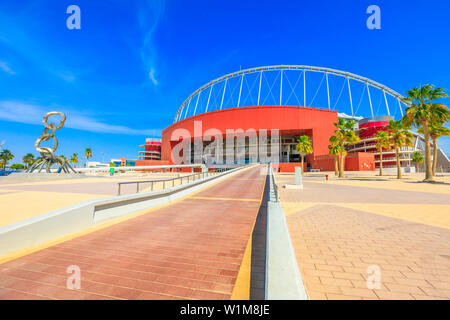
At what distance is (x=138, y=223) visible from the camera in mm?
5805

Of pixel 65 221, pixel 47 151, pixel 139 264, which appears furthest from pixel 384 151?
pixel 47 151

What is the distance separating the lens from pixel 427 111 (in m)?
24.2

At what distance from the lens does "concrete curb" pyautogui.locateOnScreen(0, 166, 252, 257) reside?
3807mm

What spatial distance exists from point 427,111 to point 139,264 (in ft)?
115

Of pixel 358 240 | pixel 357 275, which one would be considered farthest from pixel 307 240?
pixel 357 275

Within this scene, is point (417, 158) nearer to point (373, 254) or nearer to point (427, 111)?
point (427, 111)

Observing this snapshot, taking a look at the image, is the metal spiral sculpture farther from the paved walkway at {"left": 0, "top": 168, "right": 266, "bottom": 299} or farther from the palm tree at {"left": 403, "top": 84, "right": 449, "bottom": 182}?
the palm tree at {"left": 403, "top": 84, "right": 449, "bottom": 182}

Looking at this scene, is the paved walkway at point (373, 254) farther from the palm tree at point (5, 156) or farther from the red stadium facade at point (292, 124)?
the palm tree at point (5, 156)

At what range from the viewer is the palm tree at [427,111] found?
23741mm

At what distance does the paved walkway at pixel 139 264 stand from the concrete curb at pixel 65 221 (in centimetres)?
52

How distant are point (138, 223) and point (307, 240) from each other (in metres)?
4.82

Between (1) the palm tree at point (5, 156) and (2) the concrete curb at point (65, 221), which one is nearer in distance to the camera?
(2) the concrete curb at point (65, 221)

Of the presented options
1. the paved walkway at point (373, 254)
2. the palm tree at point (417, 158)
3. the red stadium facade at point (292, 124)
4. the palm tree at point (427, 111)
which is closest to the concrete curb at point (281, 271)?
the paved walkway at point (373, 254)
